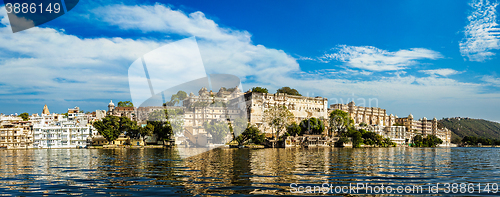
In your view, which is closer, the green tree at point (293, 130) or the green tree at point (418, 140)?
the green tree at point (293, 130)

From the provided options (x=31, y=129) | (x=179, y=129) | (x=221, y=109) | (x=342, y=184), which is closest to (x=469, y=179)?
(x=342, y=184)

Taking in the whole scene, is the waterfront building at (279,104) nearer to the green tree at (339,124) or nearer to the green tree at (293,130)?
the green tree at (293,130)

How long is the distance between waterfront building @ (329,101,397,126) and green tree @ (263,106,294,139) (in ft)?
151

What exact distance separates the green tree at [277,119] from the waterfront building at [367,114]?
151 feet

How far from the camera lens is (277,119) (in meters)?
95.6

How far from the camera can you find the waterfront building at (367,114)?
143875 millimetres

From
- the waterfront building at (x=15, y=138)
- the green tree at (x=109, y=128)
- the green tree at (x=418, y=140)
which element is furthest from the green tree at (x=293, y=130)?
the waterfront building at (x=15, y=138)

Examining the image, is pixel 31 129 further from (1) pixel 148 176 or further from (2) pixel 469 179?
(2) pixel 469 179

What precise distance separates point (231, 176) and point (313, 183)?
16.1 feet

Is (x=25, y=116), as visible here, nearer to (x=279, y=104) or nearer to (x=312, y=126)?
(x=279, y=104)

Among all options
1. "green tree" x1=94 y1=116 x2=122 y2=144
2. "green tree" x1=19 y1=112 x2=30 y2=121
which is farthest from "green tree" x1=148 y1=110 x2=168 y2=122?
"green tree" x1=19 y1=112 x2=30 y2=121

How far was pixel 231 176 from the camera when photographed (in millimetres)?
18672

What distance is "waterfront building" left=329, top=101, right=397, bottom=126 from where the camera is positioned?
144 metres

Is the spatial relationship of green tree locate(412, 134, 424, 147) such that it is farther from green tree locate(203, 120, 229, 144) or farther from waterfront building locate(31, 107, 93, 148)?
waterfront building locate(31, 107, 93, 148)
